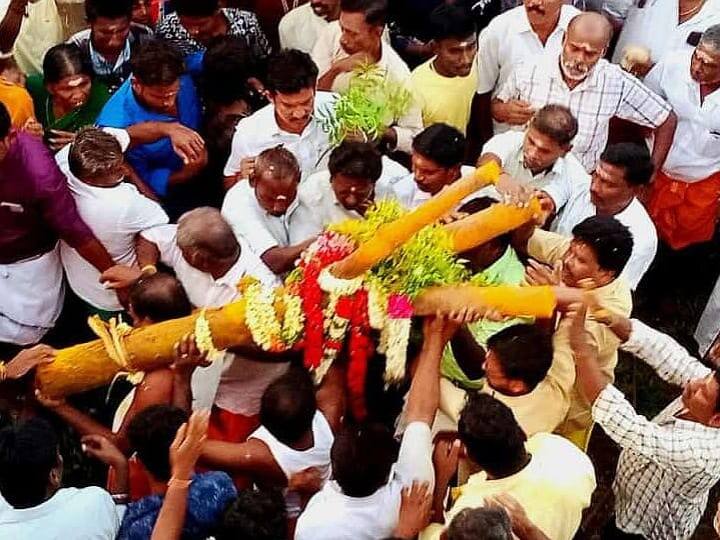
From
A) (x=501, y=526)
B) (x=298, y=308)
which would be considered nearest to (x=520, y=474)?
(x=501, y=526)

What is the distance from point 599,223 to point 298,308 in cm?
139

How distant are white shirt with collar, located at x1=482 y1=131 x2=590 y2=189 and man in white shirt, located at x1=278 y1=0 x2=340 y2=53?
60.5 inches

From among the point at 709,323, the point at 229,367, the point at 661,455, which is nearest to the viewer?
the point at 661,455

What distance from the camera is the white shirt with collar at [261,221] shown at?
502cm

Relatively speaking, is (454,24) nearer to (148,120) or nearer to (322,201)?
(322,201)

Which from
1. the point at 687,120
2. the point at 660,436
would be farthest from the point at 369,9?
the point at 660,436

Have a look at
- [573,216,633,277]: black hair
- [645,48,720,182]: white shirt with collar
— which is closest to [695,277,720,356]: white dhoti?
[645,48,720,182]: white shirt with collar

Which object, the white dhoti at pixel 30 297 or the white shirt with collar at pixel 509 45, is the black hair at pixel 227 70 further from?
the white shirt with collar at pixel 509 45

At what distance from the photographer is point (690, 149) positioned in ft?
21.5

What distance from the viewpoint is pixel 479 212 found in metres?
4.76

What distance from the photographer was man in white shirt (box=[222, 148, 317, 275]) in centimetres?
493

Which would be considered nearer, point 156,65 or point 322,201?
point 322,201

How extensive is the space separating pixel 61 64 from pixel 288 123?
4.14ft

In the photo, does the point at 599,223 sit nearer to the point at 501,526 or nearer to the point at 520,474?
the point at 520,474
